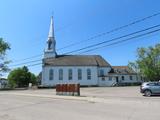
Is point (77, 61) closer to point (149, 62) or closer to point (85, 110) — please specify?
point (149, 62)

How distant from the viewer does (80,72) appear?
72312 millimetres

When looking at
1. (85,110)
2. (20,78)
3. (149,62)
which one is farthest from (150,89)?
(20,78)

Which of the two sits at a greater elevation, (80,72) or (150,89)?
(80,72)

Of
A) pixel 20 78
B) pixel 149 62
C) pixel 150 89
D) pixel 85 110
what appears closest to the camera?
pixel 85 110

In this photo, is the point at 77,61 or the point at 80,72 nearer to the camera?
the point at 80,72

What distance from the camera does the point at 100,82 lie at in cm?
7206

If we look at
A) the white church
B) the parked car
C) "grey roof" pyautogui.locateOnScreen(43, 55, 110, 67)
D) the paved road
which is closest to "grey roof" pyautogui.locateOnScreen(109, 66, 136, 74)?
the white church

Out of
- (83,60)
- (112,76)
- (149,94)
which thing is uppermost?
(83,60)

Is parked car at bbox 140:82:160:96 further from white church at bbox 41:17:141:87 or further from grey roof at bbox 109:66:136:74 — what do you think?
grey roof at bbox 109:66:136:74

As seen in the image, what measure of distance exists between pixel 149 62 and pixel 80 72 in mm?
19521

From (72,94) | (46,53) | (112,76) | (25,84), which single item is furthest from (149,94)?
(25,84)

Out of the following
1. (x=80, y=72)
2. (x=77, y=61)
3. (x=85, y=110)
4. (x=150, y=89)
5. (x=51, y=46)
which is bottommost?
(x=85, y=110)

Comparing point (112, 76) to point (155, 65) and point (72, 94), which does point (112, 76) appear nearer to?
point (155, 65)

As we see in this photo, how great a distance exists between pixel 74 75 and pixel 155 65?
896 inches
